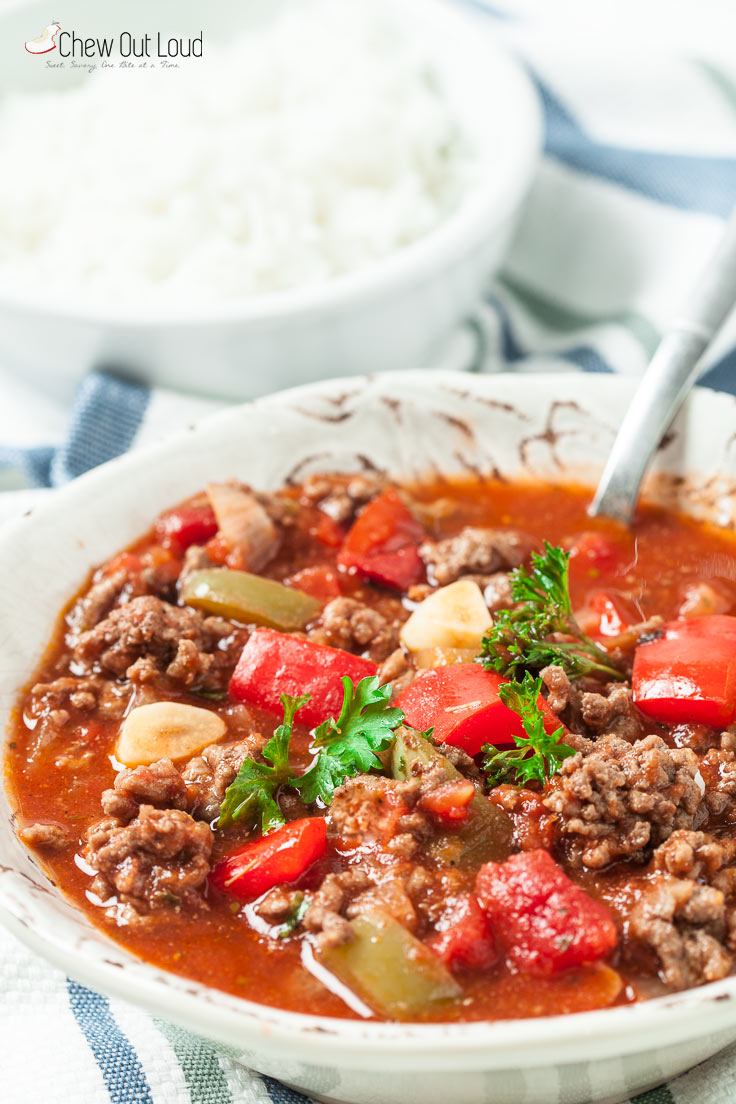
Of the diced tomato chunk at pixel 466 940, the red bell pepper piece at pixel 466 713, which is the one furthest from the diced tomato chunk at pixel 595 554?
the diced tomato chunk at pixel 466 940

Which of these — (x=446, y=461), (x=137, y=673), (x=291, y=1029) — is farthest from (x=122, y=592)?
(x=291, y=1029)

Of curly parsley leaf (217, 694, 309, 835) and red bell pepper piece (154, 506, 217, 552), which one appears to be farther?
red bell pepper piece (154, 506, 217, 552)

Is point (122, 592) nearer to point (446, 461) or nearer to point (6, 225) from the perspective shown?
point (446, 461)

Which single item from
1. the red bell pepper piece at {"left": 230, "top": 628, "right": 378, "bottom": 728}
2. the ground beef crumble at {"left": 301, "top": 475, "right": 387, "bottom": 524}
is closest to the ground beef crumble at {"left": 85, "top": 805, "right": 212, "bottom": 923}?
the red bell pepper piece at {"left": 230, "top": 628, "right": 378, "bottom": 728}

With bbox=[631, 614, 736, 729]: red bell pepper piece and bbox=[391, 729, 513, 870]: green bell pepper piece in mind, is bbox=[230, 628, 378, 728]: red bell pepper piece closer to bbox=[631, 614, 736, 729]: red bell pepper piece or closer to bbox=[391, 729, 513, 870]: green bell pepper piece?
bbox=[391, 729, 513, 870]: green bell pepper piece

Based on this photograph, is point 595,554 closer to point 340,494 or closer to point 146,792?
point 340,494
